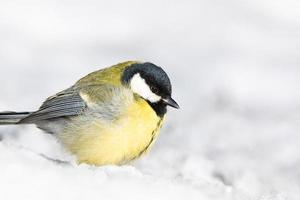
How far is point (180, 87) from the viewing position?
27.2 ft

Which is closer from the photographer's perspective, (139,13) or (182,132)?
(182,132)

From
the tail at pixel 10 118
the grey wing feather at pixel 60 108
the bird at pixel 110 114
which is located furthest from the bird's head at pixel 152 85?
the tail at pixel 10 118

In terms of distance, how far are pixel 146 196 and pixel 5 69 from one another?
173 inches

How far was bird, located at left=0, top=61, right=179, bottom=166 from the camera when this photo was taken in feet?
17.6

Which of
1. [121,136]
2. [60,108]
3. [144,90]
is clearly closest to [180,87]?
[60,108]

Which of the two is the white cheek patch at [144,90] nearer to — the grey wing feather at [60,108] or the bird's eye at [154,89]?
the bird's eye at [154,89]

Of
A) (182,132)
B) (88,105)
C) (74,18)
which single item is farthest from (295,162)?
(74,18)

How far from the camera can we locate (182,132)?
723 centimetres

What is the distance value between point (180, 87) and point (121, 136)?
9.93ft

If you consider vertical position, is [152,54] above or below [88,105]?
above

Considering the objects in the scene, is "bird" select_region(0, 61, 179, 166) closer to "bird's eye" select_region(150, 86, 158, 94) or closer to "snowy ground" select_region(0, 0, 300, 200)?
"bird's eye" select_region(150, 86, 158, 94)

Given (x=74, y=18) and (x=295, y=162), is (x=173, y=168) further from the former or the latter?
(x=74, y=18)

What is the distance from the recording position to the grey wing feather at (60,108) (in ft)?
18.4

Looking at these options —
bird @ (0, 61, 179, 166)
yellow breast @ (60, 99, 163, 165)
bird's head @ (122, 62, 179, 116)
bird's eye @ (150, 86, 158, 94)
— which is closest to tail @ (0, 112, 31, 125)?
bird @ (0, 61, 179, 166)
